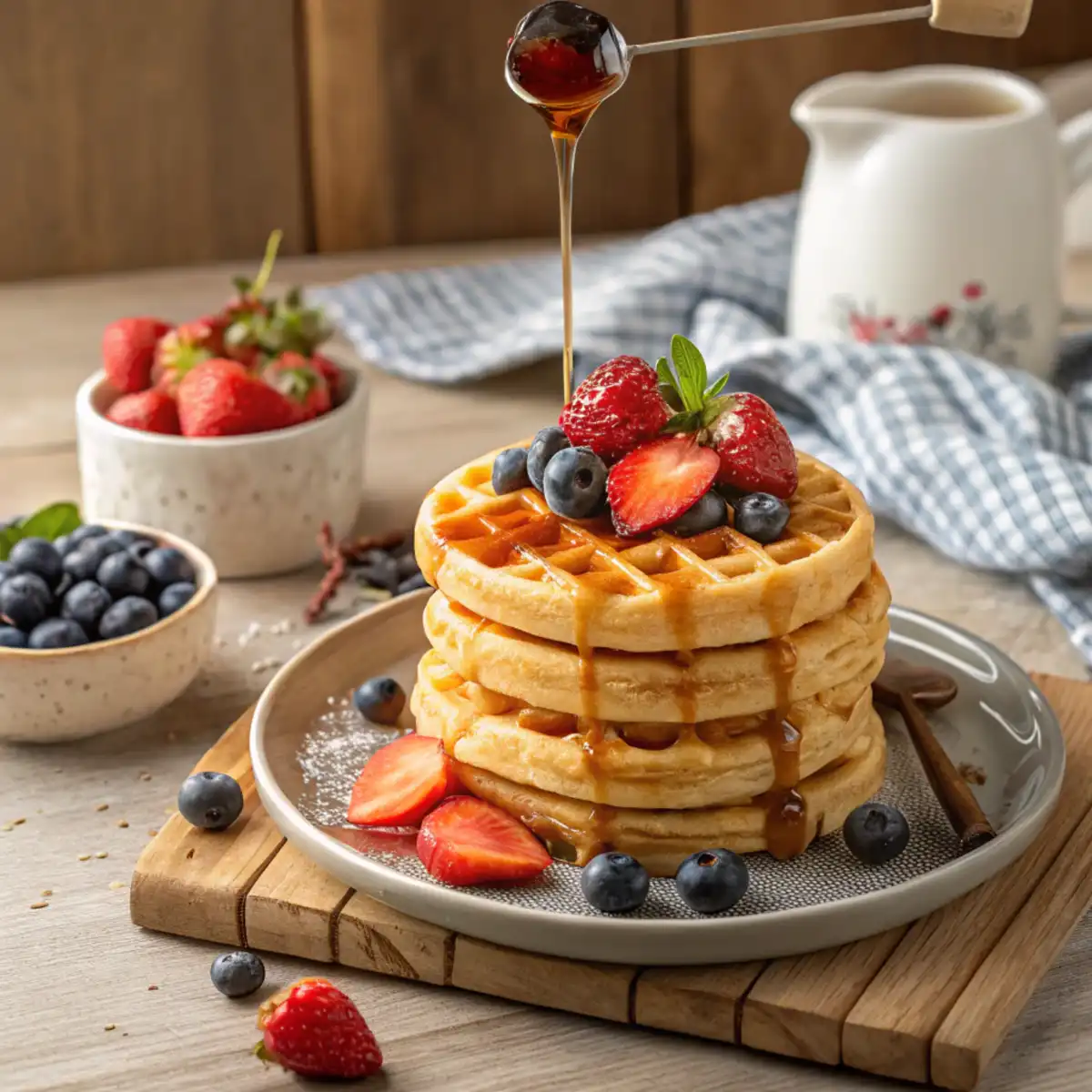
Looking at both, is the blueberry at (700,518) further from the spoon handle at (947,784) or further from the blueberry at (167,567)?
the blueberry at (167,567)

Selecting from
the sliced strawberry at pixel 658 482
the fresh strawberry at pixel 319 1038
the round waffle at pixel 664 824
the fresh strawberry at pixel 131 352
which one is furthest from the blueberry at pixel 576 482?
the fresh strawberry at pixel 131 352

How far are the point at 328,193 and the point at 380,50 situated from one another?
31cm

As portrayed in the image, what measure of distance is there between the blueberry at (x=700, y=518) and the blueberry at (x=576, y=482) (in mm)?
73

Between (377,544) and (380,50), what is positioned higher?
(380,50)

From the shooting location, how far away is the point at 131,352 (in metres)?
2.25

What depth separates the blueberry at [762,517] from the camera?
151 centimetres

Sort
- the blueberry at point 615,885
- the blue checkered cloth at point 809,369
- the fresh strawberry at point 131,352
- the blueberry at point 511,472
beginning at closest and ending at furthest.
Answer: the blueberry at point 615,885, the blueberry at point 511,472, the blue checkered cloth at point 809,369, the fresh strawberry at point 131,352

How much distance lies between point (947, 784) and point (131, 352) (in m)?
1.23

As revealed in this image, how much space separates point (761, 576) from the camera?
56.4 inches

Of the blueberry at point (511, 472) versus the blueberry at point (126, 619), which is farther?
the blueberry at point (126, 619)

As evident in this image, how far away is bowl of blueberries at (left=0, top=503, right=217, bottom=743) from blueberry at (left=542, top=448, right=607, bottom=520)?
0.51m

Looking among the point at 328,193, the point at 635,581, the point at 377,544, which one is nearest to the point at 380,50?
the point at 328,193

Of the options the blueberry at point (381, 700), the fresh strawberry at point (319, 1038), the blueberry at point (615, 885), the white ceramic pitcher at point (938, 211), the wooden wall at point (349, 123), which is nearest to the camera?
the fresh strawberry at point (319, 1038)

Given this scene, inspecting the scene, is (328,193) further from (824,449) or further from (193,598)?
(193,598)
